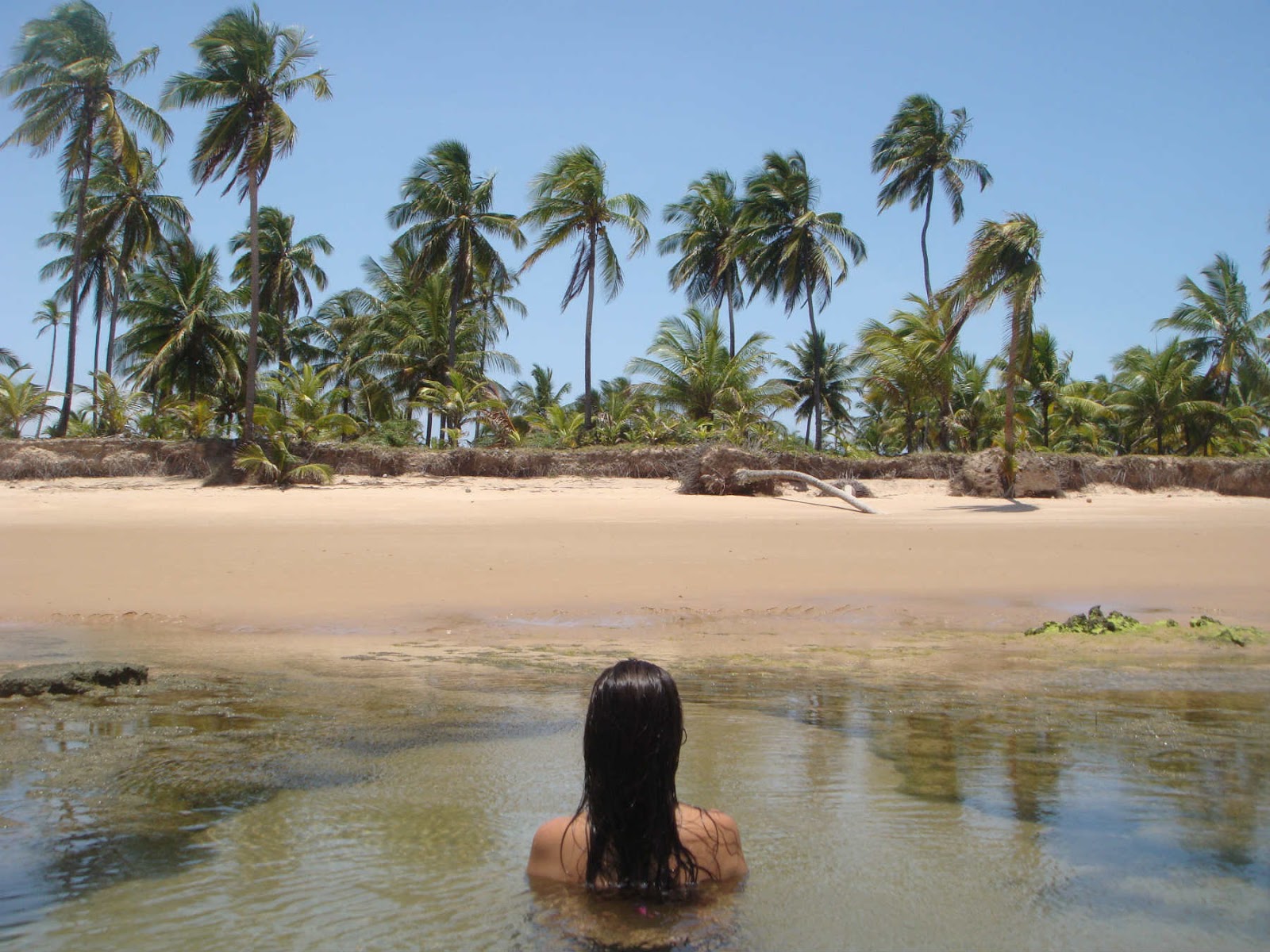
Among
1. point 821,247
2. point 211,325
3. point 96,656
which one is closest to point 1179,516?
point 96,656

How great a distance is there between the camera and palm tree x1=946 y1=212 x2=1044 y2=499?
851 inches

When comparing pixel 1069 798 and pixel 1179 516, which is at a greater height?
pixel 1179 516

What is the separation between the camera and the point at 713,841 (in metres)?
3.09

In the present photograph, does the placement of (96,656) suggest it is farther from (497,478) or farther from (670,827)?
(497,478)

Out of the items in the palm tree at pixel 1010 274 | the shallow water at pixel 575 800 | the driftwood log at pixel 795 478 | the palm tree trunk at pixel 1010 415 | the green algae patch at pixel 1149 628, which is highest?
the palm tree at pixel 1010 274

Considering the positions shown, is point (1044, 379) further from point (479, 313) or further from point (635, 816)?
point (635, 816)

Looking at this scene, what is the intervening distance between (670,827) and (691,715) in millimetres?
2574

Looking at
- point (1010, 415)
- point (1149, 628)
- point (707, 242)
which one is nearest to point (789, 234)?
point (707, 242)

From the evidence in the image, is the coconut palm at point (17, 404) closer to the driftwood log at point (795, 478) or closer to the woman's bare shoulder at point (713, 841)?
the driftwood log at point (795, 478)

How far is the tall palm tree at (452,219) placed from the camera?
3338 cm

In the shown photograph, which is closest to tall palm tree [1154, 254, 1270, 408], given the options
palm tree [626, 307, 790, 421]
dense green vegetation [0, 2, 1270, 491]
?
dense green vegetation [0, 2, 1270, 491]

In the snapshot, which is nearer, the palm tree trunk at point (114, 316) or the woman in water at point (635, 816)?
the woman in water at point (635, 816)

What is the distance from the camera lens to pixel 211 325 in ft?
108

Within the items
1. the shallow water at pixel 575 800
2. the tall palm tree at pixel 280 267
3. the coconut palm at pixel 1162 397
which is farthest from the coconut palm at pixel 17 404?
the coconut palm at pixel 1162 397
